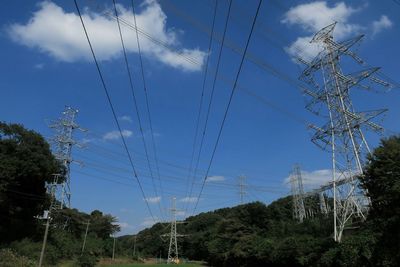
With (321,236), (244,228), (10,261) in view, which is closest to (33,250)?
(10,261)

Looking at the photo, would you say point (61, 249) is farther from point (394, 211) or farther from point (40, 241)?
point (394, 211)

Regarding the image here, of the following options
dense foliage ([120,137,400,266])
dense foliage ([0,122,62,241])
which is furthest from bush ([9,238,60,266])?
dense foliage ([120,137,400,266])

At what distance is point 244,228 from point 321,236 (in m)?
24.7

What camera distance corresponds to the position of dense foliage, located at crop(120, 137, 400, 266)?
2667 centimetres

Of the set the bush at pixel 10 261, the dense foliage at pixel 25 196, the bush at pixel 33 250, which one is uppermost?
the dense foliage at pixel 25 196

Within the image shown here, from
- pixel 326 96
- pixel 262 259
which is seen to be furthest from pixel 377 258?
pixel 262 259

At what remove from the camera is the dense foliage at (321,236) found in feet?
87.5

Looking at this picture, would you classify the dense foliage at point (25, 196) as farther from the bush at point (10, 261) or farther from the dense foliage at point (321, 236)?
the dense foliage at point (321, 236)

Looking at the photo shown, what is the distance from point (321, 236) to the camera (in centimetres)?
5162

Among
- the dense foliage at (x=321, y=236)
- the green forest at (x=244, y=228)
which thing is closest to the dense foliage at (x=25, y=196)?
the green forest at (x=244, y=228)

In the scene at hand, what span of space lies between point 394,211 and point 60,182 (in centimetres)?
4158

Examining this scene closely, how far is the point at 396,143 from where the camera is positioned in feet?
91.6

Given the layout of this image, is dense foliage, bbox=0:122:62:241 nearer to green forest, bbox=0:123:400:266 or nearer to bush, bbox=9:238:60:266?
green forest, bbox=0:123:400:266

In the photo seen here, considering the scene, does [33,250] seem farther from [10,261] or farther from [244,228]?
[244,228]
